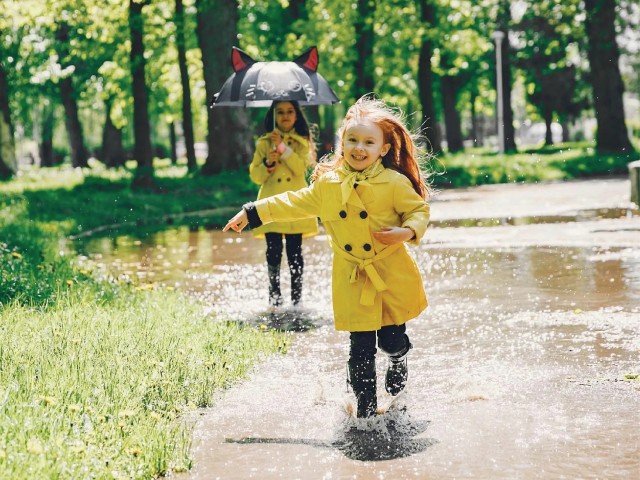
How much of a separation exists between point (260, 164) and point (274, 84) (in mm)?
706

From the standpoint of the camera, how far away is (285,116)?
8547 millimetres

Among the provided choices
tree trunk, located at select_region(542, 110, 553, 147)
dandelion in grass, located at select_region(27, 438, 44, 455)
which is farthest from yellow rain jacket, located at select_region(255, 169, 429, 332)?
tree trunk, located at select_region(542, 110, 553, 147)

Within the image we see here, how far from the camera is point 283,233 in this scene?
8641 mm

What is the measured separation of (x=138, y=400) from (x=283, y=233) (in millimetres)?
3709

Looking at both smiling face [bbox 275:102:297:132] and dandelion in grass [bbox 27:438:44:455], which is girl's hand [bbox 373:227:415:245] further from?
smiling face [bbox 275:102:297:132]

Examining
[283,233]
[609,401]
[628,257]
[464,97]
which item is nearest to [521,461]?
[609,401]

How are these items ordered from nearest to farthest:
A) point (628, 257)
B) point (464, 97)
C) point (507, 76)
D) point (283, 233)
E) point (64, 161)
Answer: point (283, 233) → point (628, 257) → point (507, 76) → point (464, 97) → point (64, 161)

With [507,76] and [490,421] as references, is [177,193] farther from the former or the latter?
[507,76]

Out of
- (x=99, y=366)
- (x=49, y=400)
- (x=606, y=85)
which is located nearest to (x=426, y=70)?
(x=606, y=85)

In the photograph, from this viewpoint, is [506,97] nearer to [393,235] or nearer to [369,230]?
[369,230]

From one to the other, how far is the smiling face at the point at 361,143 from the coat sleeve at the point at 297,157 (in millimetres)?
3389

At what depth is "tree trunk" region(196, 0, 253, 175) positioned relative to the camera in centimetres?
2511

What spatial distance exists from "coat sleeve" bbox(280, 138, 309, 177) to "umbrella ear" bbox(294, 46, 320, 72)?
872 mm

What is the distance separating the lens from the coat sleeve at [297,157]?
28.3ft
